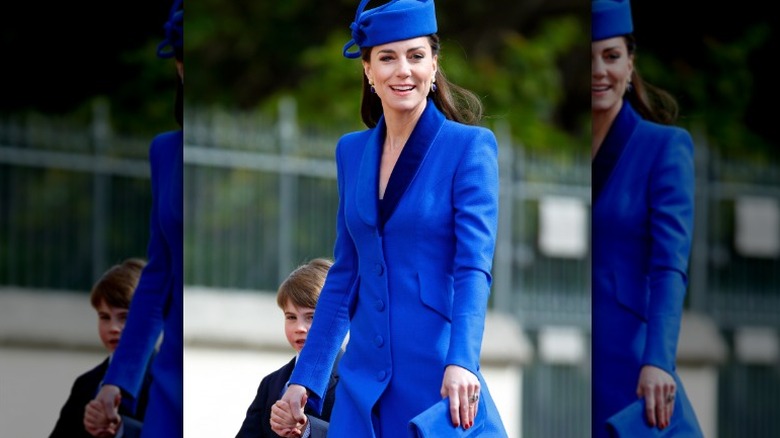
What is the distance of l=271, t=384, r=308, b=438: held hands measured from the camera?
514 centimetres

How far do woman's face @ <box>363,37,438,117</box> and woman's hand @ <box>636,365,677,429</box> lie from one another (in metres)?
1.34

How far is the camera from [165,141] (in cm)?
539

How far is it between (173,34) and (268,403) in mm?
1246

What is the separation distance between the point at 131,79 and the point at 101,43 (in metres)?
0.17

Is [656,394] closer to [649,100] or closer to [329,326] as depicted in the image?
[649,100]

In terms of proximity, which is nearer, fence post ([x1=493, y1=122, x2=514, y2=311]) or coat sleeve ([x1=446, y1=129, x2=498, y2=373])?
coat sleeve ([x1=446, y1=129, x2=498, y2=373])

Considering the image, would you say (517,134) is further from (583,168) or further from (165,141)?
(165,141)

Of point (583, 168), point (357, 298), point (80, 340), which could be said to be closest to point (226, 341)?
point (80, 340)

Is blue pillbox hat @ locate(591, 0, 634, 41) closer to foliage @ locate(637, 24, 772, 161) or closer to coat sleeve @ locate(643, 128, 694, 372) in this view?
foliage @ locate(637, 24, 772, 161)

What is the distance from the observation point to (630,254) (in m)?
5.64

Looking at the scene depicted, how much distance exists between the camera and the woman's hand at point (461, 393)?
4789mm

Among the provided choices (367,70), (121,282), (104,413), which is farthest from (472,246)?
(104,413)

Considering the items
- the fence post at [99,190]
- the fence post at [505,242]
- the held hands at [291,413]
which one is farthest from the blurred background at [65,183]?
the fence post at [505,242]

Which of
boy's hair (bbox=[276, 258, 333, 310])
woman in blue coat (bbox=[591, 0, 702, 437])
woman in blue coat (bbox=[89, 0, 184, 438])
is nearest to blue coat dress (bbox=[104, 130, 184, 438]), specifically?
woman in blue coat (bbox=[89, 0, 184, 438])
